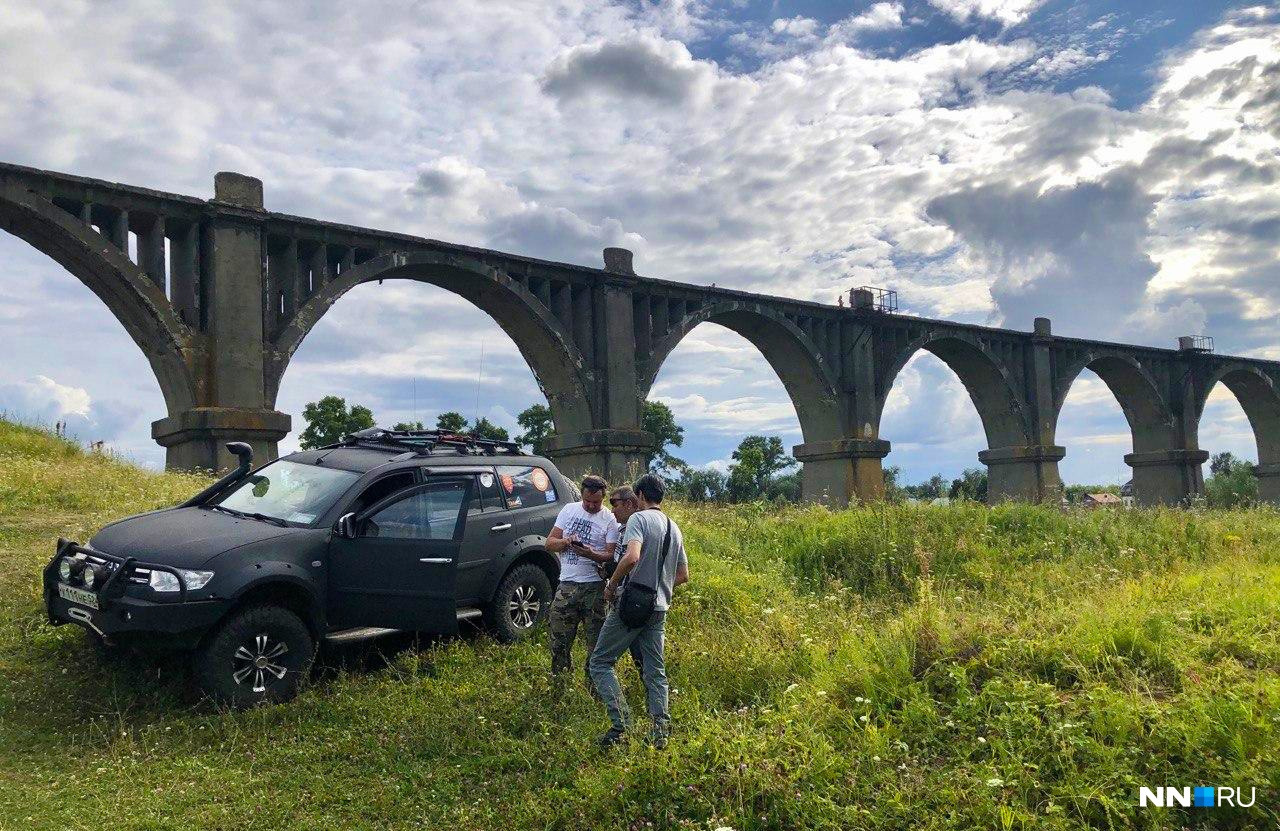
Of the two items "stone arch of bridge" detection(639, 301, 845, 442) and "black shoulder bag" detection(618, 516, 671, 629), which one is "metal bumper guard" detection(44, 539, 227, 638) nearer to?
"black shoulder bag" detection(618, 516, 671, 629)

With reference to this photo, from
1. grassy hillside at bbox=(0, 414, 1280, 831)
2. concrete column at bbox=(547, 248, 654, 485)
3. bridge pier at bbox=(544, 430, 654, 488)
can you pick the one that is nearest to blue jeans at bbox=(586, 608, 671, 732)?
grassy hillside at bbox=(0, 414, 1280, 831)

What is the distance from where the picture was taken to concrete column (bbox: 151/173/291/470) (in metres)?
16.6

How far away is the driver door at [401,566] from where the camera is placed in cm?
735

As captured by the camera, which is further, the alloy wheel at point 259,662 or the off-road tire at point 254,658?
the alloy wheel at point 259,662

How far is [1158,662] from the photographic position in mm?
5707

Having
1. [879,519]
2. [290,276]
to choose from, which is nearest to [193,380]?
[290,276]

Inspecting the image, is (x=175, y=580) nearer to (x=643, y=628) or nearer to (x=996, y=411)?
(x=643, y=628)

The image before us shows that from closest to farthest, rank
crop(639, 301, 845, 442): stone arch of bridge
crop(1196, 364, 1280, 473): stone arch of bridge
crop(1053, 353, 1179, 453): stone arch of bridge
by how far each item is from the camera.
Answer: crop(639, 301, 845, 442): stone arch of bridge → crop(1053, 353, 1179, 453): stone arch of bridge → crop(1196, 364, 1280, 473): stone arch of bridge

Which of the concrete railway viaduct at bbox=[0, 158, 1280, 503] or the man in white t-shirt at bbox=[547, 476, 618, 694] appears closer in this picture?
the man in white t-shirt at bbox=[547, 476, 618, 694]

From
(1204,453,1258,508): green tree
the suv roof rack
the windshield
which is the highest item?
the suv roof rack

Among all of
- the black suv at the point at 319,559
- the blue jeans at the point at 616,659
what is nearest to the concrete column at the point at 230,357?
the black suv at the point at 319,559

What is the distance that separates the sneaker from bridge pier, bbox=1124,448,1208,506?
A: 42.2 m

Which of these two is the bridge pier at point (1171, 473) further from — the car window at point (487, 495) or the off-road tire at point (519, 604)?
the car window at point (487, 495)

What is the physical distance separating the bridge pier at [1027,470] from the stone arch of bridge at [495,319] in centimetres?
1968
